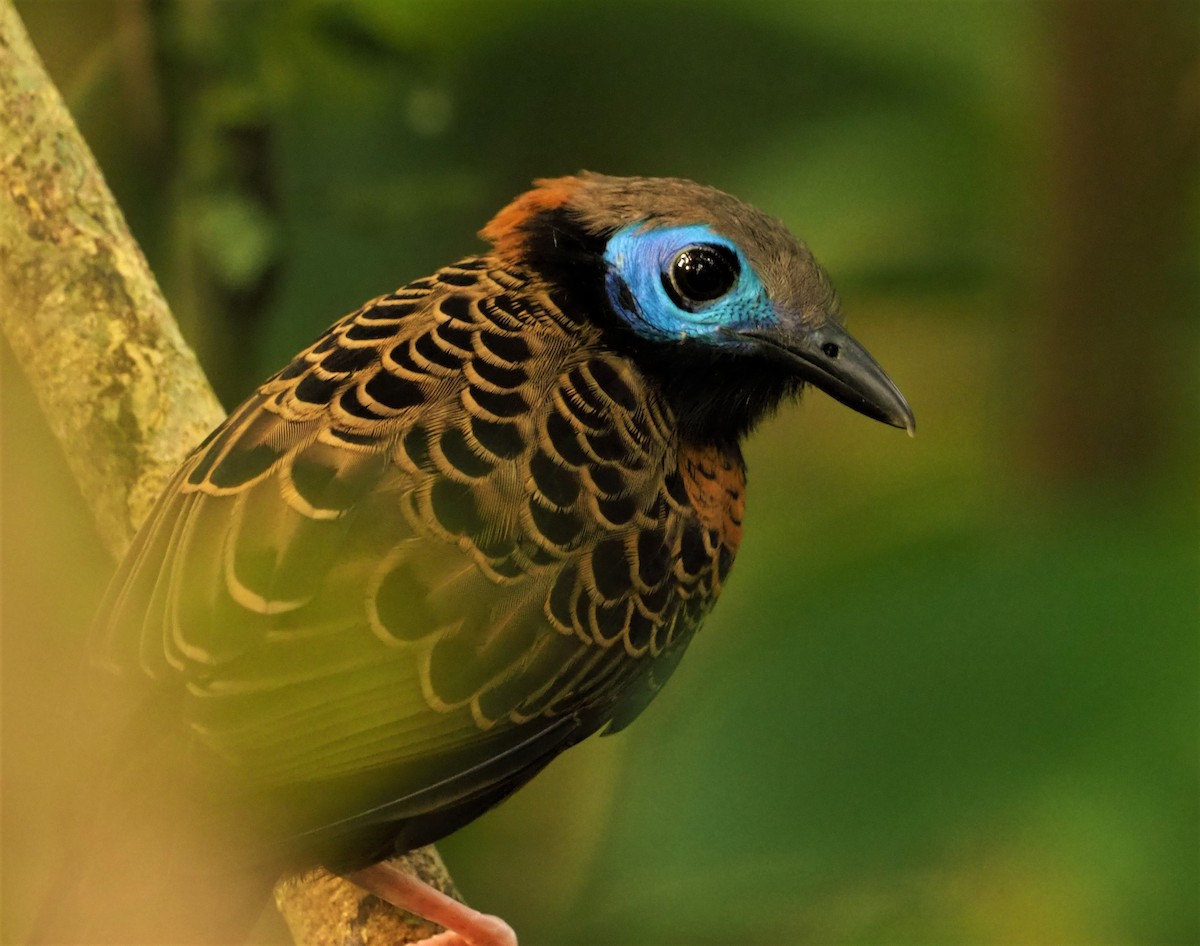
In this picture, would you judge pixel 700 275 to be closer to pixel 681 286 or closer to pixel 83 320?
pixel 681 286

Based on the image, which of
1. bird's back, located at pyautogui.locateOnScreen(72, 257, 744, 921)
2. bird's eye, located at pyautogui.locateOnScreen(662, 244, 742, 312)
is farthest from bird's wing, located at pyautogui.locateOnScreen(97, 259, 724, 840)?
bird's eye, located at pyautogui.locateOnScreen(662, 244, 742, 312)

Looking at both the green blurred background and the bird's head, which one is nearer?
the bird's head

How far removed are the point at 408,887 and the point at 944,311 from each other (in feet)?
7.32

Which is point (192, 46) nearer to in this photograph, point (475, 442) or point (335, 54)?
point (335, 54)

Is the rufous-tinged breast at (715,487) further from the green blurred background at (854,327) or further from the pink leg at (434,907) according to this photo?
the green blurred background at (854,327)

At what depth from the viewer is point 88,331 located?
2271 mm

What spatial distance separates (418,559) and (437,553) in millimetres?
26

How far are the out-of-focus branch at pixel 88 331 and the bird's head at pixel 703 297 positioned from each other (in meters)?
0.65

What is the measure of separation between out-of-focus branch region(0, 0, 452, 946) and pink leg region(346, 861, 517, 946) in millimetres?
43

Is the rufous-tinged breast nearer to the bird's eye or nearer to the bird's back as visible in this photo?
the bird's back

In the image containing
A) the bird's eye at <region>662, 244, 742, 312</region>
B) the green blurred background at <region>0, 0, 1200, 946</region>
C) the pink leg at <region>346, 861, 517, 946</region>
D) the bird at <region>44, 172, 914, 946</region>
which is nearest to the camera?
the bird at <region>44, 172, 914, 946</region>

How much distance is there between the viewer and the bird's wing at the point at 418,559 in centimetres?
185

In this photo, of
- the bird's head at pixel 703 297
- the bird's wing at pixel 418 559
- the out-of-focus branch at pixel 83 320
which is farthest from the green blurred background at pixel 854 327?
the bird's head at pixel 703 297

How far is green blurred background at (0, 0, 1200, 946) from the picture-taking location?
293 centimetres
